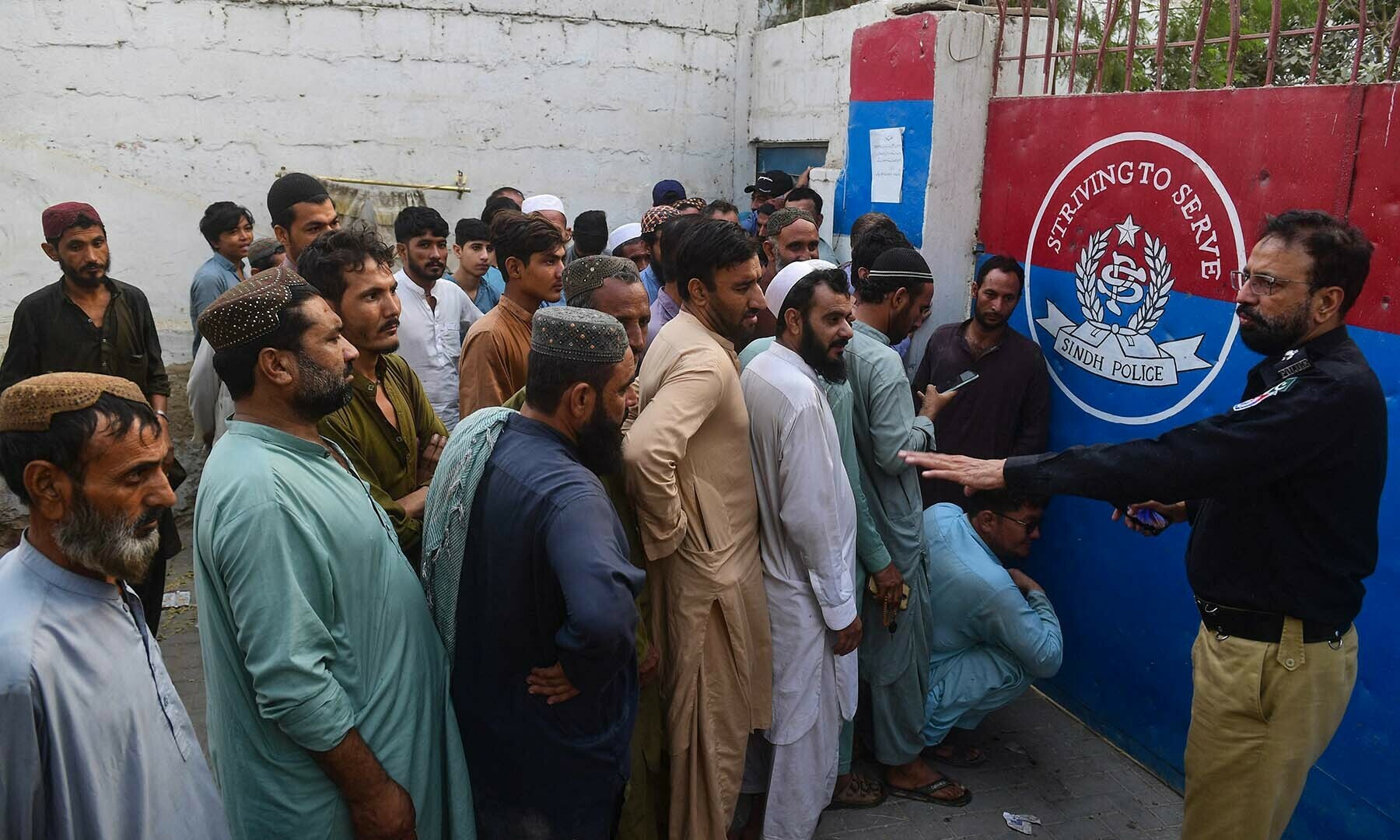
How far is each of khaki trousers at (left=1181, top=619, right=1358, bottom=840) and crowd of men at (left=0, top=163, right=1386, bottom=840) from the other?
11mm

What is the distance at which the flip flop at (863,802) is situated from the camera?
3762mm

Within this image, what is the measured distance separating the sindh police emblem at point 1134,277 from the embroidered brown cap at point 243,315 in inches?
125

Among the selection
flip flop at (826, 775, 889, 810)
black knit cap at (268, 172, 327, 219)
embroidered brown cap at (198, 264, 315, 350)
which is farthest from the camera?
black knit cap at (268, 172, 327, 219)

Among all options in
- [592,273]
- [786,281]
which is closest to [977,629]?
[786,281]

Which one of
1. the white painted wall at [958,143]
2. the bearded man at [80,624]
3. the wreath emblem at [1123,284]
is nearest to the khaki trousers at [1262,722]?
the wreath emblem at [1123,284]

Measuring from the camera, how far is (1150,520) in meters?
3.15

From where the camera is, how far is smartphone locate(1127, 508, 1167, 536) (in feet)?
10.2

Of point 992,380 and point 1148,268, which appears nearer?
point 1148,268

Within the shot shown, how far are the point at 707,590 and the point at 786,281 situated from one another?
3.75ft

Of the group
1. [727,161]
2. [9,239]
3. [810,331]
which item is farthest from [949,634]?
[9,239]

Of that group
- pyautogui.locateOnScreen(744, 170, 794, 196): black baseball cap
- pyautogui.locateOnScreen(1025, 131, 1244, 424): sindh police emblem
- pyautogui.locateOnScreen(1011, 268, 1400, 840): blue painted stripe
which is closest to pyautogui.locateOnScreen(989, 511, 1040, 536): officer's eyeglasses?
pyautogui.locateOnScreen(1011, 268, 1400, 840): blue painted stripe

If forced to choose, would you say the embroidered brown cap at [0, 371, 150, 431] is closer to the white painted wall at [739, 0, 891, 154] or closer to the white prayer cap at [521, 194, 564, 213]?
the white prayer cap at [521, 194, 564, 213]

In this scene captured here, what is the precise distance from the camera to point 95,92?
6652 millimetres

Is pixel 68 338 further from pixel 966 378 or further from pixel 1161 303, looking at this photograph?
pixel 1161 303
